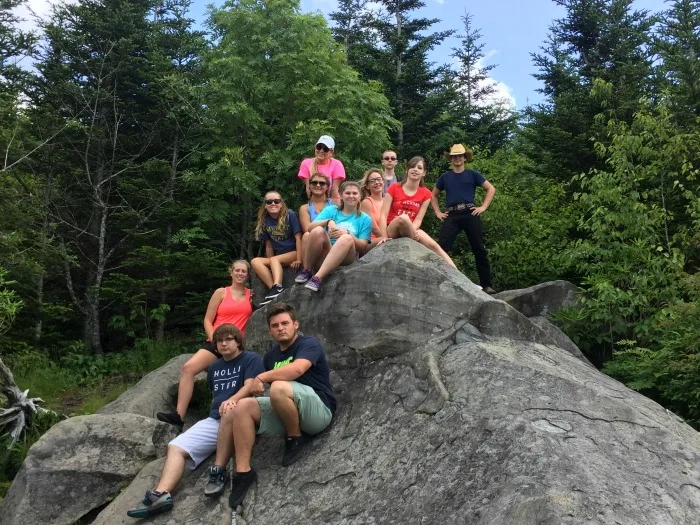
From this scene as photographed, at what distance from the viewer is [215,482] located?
462 centimetres

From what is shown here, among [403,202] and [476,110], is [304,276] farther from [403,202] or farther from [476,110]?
[476,110]

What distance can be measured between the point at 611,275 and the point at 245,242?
26.2 ft

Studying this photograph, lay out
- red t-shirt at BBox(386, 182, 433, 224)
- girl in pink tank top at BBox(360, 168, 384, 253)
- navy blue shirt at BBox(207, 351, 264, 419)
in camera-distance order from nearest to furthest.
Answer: navy blue shirt at BBox(207, 351, 264, 419) → girl in pink tank top at BBox(360, 168, 384, 253) → red t-shirt at BBox(386, 182, 433, 224)

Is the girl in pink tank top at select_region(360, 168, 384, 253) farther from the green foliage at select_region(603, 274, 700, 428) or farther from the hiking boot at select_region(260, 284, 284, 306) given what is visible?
the green foliage at select_region(603, 274, 700, 428)

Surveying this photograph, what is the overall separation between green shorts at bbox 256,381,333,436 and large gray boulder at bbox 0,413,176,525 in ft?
6.31

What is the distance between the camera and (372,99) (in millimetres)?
13469

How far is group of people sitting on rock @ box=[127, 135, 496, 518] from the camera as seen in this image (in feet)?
15.1

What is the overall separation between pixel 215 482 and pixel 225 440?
1.20ft

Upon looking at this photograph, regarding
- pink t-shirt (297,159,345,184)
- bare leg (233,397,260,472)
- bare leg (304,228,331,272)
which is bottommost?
bare leg (233,397,260,472)

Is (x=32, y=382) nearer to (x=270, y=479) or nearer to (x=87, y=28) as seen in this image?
(x=270, y=479)

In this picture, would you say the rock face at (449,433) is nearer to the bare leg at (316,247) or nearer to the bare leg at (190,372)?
the bare leg at (316,247)

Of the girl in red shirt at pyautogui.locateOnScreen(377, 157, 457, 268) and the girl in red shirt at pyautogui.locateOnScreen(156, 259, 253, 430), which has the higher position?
the girl in red shirt at pyautogui.locateOnScreen(377, 157, 457, 268)

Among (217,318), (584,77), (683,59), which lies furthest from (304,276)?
(584,77)

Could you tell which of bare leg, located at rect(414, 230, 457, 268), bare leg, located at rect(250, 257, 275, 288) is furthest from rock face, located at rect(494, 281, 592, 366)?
bare leg, located at rect(250, 257, 275, 288)
